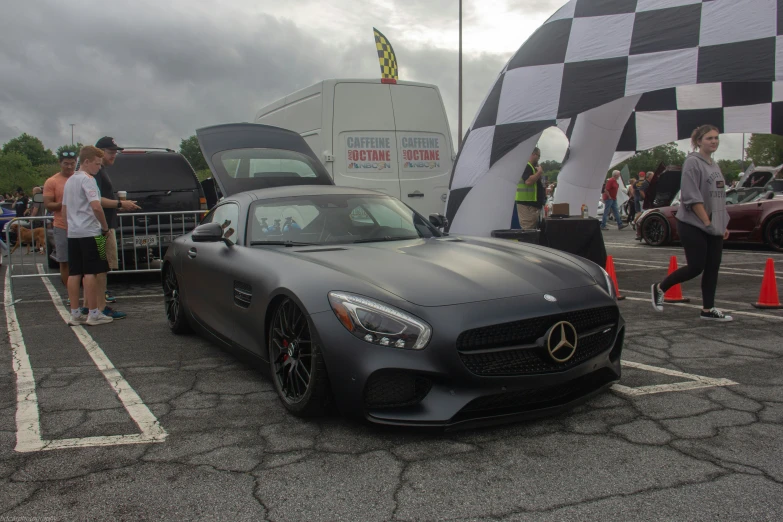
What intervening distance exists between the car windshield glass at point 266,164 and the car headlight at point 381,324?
5.39m

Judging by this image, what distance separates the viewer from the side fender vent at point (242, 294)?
3914 millimetres

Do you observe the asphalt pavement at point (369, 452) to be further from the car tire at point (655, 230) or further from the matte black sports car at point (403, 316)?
the car tire at point (655, 230)

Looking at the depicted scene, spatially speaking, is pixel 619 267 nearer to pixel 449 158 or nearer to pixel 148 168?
pixel 449 158

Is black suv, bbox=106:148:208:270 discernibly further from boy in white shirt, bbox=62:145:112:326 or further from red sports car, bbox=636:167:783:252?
red sports car, bbox=636:167:783:252

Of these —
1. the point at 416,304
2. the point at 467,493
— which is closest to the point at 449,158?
the point at 416,304

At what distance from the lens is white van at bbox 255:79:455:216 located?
9.18 meters

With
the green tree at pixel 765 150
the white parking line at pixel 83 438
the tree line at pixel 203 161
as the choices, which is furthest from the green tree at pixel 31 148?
the white parking line at pixel 83 438

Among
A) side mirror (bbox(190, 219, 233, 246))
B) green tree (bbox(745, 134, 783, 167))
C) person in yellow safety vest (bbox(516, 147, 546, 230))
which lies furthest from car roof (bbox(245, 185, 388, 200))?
green tree (bbox(745, 134, 783, 167))

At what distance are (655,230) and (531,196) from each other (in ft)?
15.9

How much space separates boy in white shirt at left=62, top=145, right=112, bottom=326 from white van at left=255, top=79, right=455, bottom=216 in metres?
3.58

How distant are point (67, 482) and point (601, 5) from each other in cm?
739

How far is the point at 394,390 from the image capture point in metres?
3.02

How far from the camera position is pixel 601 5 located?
7711 millimetres

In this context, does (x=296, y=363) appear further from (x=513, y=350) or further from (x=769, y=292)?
(x=769, y=292)
